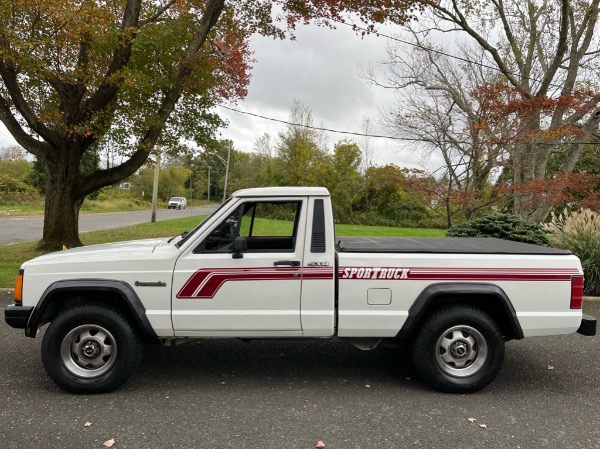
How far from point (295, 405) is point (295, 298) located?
2.87 feet

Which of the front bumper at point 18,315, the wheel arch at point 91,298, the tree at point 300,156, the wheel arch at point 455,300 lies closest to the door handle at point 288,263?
the wheel arch at point 455,300

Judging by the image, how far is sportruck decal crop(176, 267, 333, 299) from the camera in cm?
388

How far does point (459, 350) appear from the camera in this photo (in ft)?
13.3

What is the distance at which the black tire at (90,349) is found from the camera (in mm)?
3822

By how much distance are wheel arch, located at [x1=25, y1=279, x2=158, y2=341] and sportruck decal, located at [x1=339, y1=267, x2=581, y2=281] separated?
176 centimetres

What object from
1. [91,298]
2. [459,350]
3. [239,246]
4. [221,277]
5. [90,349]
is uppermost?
[239,246]

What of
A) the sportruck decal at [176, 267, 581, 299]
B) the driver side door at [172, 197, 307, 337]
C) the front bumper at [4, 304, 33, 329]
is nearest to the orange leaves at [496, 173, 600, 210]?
the sportruck decal at [176, 267, 581, 299]

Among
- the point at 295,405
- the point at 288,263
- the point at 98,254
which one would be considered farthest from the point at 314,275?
the point at 98,254

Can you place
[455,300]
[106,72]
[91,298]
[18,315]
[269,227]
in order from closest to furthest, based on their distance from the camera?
[18,315]
[91,298]
[455,300]
[269,227]
[106,72]

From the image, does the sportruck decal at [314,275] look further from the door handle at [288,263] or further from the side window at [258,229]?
the side window at [258,229]

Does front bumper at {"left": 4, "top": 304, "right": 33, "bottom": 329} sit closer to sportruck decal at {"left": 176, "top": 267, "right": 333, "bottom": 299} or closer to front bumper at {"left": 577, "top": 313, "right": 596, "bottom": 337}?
sportruck decal at {"left": 176, "top": 267, "right": 333, "bottom": 299}

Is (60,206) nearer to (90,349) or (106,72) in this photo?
(106,72)

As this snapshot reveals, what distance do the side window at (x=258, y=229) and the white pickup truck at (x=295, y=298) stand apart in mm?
22

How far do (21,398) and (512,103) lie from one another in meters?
11.3
